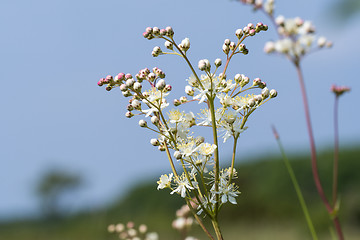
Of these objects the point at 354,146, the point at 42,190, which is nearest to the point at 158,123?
the point at 354,146

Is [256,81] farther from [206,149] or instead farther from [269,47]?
[206,149]

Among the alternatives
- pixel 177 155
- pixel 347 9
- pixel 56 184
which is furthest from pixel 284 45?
pixel 56 184

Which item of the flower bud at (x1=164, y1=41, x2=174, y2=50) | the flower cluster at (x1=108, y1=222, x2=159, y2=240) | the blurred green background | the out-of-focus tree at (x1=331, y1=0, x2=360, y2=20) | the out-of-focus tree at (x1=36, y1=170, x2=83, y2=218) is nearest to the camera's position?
the flower bud at (x1=164, y1=41, x2=174, y2=50)

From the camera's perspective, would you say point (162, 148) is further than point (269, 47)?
Yes

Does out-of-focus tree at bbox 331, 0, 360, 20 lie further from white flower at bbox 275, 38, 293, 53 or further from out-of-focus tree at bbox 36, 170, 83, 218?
out-of-focus tree at bbox 36, 170, 83, 218

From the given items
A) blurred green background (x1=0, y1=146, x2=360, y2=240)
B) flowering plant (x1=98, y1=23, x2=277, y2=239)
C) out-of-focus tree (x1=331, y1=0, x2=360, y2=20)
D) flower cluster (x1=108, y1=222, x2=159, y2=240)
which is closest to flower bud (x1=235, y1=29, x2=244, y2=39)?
flowering plant (x1=98, y1=23, x2=277, y2=239)

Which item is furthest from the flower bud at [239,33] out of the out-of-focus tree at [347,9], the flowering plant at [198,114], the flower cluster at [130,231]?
the out-of-focus tree at [347,9]

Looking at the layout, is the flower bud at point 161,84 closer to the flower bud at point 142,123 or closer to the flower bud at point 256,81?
the flower bud at point 142,123

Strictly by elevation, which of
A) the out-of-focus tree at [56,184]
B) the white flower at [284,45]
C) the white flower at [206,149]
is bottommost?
the white flower at [206,149]

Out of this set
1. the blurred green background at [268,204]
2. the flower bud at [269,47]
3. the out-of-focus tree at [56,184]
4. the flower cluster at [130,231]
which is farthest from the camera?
the out-of-focus tree at [56,184]

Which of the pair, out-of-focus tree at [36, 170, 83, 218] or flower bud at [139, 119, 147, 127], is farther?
out-of-focus tree at [36, 170, 83, 218]

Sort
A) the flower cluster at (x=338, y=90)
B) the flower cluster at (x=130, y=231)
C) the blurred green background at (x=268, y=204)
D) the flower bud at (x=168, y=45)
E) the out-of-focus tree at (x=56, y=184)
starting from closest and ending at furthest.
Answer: the flower bud at (x=168, y=45) → the flower cluster at (x=338, y=90) → the flower cluster at (x=130, y=231) → the blurred green background at (x=268, y=204) → the out-of-focus tree at (x=56, y=184)

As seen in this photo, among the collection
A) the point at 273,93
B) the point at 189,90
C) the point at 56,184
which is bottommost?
the point at 273,93

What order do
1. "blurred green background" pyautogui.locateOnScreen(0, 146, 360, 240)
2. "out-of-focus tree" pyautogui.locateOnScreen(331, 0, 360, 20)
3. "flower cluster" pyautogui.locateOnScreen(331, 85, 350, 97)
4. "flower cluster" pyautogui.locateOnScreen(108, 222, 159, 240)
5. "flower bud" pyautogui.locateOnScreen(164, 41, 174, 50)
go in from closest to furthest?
"flower bud" pyautogui.locateOnScreen(164, 41, 174, 50)
"flower cluster" pyautogui.locateOnScreen(331, 85, 350, 97)
"flower cluster" pyautogui.locateOnScreen(108, 222, 159, 240)
"out-of-focus tree" pyautogui.locateOnScreen(331, 0, 360, 20)
"blurred green background" pyautogui.locateOnScreen(0, 146, 360, 240)
